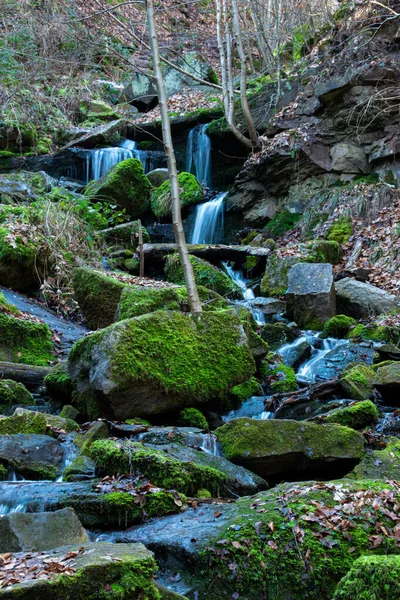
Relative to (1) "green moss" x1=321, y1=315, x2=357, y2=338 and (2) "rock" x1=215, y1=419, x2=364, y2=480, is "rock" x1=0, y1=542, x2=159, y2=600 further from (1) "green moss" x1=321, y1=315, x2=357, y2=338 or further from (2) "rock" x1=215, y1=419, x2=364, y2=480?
(1) "green moss" x1=321, y1=315, x2=357, y2=338

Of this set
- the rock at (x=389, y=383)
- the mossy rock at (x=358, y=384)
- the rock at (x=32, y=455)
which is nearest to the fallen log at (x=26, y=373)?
the rock at (x=32, y=455)

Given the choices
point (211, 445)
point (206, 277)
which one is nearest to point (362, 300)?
point (206, 277)

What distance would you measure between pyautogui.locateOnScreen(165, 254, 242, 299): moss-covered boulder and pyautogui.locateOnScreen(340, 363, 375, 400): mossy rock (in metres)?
4.54

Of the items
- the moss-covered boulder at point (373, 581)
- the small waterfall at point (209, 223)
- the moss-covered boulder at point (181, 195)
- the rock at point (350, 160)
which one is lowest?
the moss-covered boulder at point (373, 581)

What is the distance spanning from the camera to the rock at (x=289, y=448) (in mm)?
5508

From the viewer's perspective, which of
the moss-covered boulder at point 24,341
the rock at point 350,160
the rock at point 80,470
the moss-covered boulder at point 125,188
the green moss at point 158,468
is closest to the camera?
the green moss at point 158,468

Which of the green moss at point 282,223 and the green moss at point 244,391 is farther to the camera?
the green moss at point 282,223

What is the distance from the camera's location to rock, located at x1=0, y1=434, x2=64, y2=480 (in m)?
5.12

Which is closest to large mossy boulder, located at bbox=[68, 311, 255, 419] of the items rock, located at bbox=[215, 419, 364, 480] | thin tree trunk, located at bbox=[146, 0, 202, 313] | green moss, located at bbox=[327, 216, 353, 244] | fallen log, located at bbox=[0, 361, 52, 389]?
thin tree trunk, located at bbox=[146, 0, 202, 313]

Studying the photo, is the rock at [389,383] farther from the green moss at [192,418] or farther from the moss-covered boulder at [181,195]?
the moss-covered boulder at [181,195]

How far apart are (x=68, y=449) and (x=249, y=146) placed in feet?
45.3

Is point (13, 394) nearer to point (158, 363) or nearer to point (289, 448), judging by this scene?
point (158, 363)

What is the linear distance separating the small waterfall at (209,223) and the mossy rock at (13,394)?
962 centimetres

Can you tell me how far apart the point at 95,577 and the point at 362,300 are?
914 centimetres
